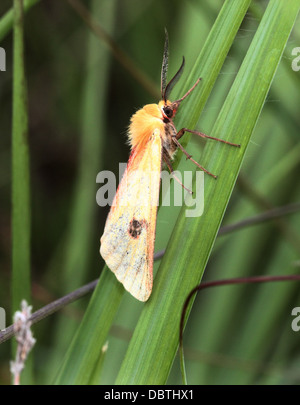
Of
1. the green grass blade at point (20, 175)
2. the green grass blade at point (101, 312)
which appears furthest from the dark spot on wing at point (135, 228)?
the green grass blade at point (20, 175)

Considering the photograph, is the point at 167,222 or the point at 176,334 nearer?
the point at 176,334

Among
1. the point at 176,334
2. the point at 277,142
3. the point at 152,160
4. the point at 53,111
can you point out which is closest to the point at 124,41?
the point at 53,111

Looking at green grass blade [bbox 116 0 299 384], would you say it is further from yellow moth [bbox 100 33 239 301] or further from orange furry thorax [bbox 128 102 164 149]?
orange furry thorax [bbox 128 102 164 149]

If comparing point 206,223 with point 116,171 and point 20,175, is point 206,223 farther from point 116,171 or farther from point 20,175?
point 116,171

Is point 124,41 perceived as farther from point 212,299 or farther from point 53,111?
point 212,299

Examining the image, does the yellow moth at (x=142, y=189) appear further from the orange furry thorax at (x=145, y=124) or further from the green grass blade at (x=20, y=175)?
the green grass blade at (x=20, y=175)

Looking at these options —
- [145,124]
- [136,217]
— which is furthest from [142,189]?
[145,124]

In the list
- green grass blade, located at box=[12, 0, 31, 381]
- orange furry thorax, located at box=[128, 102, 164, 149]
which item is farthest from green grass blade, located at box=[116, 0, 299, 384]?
green grass blade, located at box=[12, 0, 31, 381]
